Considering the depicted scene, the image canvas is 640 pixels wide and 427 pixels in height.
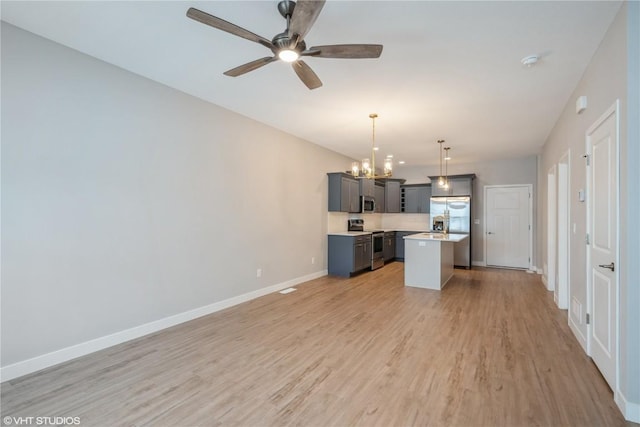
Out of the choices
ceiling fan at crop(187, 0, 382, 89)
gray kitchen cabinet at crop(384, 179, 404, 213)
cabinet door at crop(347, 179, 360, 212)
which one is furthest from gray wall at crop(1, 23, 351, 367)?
gray kitchen cabinet at crop(384, 179, 404, 213)

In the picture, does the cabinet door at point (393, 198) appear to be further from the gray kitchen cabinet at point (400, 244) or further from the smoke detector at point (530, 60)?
the smoke detector at point (530, 60)

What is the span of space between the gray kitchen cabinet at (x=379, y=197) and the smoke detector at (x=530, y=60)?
539cm

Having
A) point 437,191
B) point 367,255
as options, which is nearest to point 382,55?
point 367,255

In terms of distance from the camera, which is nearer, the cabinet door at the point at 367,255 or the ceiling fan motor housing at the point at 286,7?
the ceiling fan motor housing at the point at 286,7

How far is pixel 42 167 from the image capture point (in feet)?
8.76

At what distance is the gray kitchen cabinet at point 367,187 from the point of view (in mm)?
7520

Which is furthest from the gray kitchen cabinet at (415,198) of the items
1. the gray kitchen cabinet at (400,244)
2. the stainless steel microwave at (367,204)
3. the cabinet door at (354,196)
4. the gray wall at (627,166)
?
the gray wall at (627,166)

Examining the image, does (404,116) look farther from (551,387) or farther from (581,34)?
(551,387)

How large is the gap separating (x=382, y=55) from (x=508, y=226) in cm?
665

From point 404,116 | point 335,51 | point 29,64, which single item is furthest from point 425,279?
point 29,64

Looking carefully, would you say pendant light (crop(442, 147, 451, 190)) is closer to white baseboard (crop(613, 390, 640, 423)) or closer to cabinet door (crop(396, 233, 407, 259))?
cabinet door (crop(396, 233, 407, 259))

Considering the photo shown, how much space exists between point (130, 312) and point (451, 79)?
14.1 ft

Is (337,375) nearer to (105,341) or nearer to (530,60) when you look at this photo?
(105,341)

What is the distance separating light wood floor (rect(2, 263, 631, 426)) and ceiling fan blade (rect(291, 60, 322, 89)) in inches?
98.9
